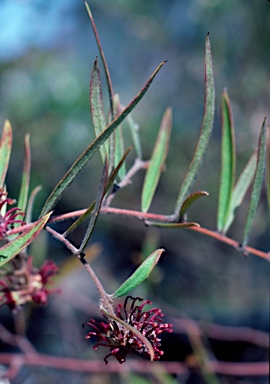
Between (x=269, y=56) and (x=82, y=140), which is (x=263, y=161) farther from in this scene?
(x=82, y=140)

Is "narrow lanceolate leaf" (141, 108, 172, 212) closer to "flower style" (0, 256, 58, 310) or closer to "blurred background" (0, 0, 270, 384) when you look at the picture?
"flower style" (0, 256, 58, 310)

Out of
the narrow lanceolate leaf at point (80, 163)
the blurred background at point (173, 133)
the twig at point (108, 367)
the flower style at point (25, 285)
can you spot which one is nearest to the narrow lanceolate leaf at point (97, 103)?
the narrow lanceolate leaf at point (80, 163)

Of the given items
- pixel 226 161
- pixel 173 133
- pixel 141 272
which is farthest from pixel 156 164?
pixel 173 133

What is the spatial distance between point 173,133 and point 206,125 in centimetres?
122

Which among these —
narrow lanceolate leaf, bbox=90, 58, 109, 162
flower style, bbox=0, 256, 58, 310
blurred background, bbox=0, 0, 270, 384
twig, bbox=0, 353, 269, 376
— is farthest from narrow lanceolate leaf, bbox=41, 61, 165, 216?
blurred background, bbox=0, 0, 270, 384

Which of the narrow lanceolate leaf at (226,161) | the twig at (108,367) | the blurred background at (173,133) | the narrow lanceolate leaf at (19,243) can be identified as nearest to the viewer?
the narrow lanceolate leaf at (19,243)

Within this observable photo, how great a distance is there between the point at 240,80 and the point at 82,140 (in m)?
0.52

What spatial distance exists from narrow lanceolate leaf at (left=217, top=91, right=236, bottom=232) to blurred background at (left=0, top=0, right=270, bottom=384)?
1.97 ft

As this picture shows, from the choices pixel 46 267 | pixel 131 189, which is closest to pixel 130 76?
pixel 131 189

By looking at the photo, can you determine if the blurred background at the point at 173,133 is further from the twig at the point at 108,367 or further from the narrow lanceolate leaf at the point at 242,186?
the narrow lanceolate leaf at the point at 242,186

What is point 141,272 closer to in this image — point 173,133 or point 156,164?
point 156,164

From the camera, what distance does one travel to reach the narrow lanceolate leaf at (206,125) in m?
0.27

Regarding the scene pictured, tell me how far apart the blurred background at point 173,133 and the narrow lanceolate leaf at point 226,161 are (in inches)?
23.6

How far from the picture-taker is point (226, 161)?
0.38m
